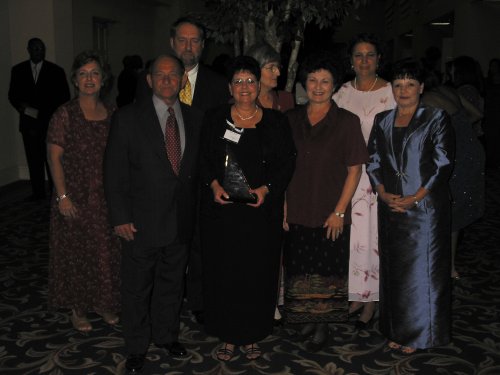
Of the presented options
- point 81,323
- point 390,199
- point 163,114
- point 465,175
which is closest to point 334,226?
point 390,199

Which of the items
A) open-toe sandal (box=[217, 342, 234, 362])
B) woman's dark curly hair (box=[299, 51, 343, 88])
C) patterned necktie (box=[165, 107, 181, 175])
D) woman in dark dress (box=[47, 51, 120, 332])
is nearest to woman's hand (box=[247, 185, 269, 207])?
patterned necktie (box=[165, 107, 181, 175])

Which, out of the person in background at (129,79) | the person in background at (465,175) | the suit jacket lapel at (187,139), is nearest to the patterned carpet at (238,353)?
the person in background at (465,175)

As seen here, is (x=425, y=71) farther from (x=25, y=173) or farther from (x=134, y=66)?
(x=25, y=173)

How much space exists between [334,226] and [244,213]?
18.7 inches

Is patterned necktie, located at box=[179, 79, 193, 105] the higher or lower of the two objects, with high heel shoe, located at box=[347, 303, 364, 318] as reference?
higher

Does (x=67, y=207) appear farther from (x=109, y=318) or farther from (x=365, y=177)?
(x=365, y=177)

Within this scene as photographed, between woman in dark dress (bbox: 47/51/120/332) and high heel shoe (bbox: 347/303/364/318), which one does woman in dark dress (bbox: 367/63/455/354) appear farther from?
woman in dark dress (bbox: 47/51/120/332)

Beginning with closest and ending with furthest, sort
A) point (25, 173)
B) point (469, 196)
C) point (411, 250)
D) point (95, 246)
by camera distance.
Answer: point (411, 250)
point (95, 246)
point (469, 196)
point (25, 173)

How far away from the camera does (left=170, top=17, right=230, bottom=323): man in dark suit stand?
334cm

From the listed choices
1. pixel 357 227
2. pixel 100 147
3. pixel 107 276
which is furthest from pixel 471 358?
pixel 100 147

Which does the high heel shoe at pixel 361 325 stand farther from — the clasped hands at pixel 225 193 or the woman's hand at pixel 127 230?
the woman's hand at pixel 127 230

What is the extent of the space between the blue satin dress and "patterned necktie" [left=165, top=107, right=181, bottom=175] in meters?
1.02

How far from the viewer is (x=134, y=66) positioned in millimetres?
8211

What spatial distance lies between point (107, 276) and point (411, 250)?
1654 mm
